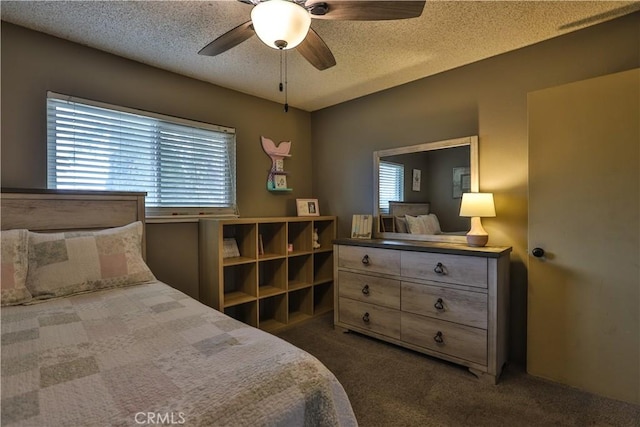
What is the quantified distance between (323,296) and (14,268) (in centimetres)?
266

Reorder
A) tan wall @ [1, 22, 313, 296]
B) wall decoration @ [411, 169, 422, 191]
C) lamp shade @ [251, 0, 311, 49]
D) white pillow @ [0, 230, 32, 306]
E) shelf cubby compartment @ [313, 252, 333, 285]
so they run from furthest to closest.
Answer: shelf cubby compartment @ [313, 252, 333, 285] → wall decoration @ [411, 169, 422, 191] → tan wall @ [1, 22, 313, 296] → white pillow @ [0, 230, 32, 306] → lamp shade @ [251, 0, 311, 49]

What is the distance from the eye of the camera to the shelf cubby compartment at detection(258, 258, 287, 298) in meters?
3.02

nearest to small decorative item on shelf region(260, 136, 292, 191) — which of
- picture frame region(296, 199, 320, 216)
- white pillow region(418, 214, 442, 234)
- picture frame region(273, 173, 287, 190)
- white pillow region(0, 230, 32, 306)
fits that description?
picture frame region(273, 173, 287, 190)

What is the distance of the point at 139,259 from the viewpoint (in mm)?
1936

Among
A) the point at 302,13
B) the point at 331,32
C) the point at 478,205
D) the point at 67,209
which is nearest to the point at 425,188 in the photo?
the point at 478,205

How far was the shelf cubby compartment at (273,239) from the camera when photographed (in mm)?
3031

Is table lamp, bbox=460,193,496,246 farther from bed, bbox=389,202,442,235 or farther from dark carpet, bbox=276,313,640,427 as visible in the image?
dark carpet, bbox=276,313,640,427

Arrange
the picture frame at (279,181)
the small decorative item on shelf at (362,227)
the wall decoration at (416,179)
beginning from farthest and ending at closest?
the picture frame at (279,181) → the small decorative item on shelf at (362,227) → the wall decoration at (416,179)

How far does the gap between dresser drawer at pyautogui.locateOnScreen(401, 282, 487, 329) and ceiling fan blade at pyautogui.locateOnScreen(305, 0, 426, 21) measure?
1.74m

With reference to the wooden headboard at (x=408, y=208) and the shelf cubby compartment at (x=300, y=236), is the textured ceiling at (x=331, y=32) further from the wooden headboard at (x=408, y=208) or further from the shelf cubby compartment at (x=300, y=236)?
the shelf cubby compartment at (x=300, y=236)

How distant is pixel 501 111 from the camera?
2.40 m

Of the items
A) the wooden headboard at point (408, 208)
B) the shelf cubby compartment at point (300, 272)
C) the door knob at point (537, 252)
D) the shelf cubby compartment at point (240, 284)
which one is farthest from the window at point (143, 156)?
the door knob at point (537, 252)

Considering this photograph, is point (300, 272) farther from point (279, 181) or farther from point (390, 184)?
point (390, 184)

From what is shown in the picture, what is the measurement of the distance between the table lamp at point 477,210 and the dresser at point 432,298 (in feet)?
0.34
